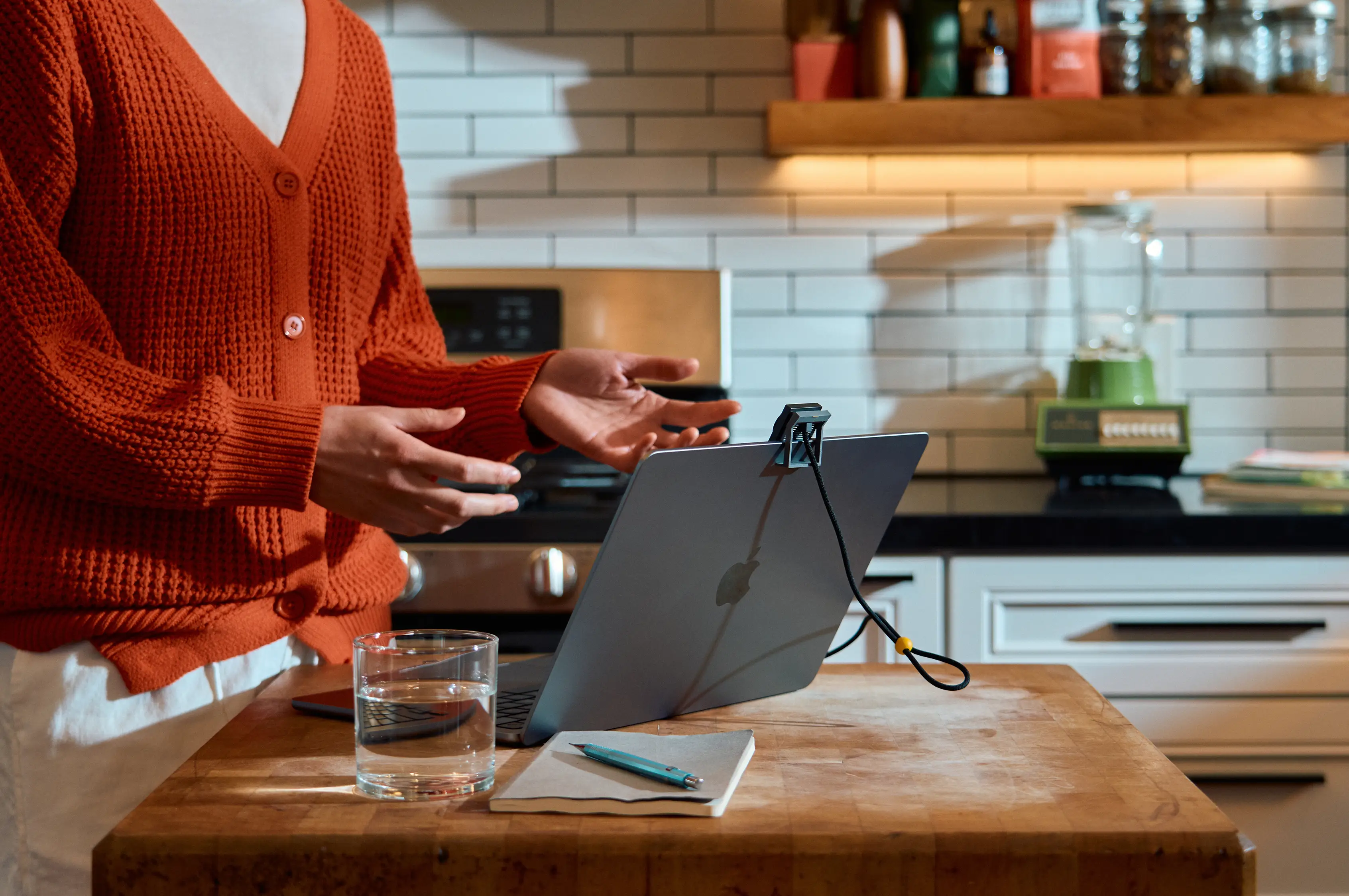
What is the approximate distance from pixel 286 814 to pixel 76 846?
0.36 m

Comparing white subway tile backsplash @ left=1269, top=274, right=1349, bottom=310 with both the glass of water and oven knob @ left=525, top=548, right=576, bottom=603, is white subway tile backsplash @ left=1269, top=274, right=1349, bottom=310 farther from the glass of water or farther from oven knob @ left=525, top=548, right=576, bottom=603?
the glass of water

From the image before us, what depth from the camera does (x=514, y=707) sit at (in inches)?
34.5

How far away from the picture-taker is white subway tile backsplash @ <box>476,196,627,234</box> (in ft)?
7.54

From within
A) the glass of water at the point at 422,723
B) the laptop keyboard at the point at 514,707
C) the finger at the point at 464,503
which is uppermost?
the finger at the point at 464,503

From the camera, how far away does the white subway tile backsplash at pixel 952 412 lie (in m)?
2.32

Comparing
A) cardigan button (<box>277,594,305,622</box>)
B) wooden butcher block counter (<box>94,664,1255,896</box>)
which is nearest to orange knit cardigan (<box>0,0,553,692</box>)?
cardigan button (<box>277,594,305,622</box>)

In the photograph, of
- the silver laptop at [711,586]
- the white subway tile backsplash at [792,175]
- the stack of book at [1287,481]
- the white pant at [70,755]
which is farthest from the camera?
the white subway tile backsplash at [792,175]

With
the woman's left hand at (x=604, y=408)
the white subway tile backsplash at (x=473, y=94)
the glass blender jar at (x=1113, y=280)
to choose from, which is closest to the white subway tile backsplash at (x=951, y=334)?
the glass blender jar at (x=1113, y=280)

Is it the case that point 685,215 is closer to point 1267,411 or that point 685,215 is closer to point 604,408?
point 1267,411

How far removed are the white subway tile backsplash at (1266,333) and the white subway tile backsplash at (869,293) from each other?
1.57 feet

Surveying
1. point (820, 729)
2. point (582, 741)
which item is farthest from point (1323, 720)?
point (582, 741)

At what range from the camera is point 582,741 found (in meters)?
0.77

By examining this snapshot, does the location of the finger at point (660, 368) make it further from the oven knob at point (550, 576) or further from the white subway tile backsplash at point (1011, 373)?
the white subway tile backsplash at point (1011, 373)

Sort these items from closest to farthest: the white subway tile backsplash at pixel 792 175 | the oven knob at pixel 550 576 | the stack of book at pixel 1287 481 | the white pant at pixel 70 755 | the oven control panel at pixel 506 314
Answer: the white pant at pixel 70 755 → the oven knob at pixel 550 576 → the stack of book at pixel 1287 481 → the oven control panel at pixel 506 314 → the white subway tile backsplash at pixel 792 175
